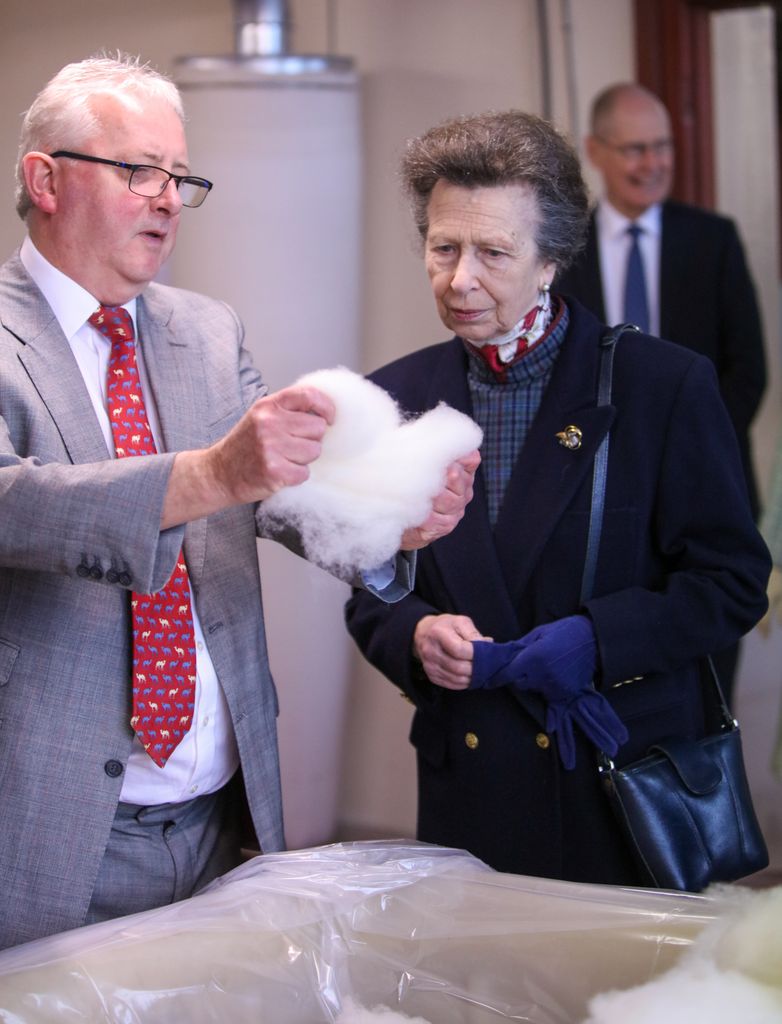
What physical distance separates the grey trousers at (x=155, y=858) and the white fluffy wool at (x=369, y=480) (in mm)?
400

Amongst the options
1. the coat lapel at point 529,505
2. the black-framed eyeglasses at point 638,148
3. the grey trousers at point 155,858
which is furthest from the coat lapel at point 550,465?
the black-framed eyeglasses at point 638,148

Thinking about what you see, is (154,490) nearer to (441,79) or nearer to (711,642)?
(711,642)

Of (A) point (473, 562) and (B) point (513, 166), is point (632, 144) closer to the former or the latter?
(B) point (513, 166)

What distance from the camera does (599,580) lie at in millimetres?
1898

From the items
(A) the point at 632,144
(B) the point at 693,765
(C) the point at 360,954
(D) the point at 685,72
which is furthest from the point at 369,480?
(D) the point at 685,72

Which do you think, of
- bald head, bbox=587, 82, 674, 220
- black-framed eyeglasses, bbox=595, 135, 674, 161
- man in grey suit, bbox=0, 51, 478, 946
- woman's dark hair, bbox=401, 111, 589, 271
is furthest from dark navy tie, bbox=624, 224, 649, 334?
man in grey suit, bbox=0, 51, 478, 946

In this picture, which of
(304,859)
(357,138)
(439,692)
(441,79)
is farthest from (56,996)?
(441,79)

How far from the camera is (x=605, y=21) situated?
163 inches

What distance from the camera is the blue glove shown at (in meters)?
1.80

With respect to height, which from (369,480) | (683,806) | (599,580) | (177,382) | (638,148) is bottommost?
(683,806)

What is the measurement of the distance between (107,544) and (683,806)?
893 mm

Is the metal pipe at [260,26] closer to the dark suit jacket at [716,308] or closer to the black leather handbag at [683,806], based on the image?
the dark suit jacket at [716,308]

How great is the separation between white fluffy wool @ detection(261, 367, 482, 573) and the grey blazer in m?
0.17

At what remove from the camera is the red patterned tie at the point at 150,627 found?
160cm
